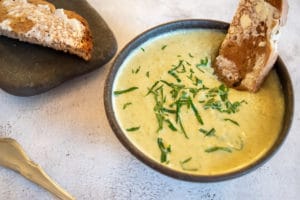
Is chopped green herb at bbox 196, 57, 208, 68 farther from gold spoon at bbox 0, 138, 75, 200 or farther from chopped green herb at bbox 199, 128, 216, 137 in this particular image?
gold spoon at bbox 0, 138, 75, 200

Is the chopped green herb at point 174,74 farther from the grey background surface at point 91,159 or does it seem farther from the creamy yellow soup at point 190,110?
the grey background surface at point 91,159

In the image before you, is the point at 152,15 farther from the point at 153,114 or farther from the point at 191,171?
the point at 191,171

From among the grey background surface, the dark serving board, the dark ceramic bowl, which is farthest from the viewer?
the dark serving board

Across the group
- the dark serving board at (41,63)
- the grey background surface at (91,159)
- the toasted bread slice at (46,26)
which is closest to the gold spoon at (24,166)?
the grey background surface at (91,159)

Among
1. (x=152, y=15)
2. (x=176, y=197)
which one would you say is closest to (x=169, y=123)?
(x=176, y=197)

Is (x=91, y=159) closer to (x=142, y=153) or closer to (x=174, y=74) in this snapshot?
(x=142, y=153)

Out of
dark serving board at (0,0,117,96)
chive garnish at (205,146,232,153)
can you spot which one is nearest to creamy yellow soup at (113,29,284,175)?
chive garnish at (205,146,232,153)
